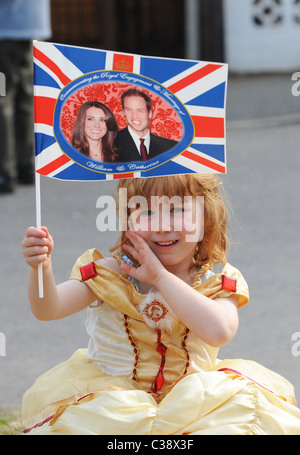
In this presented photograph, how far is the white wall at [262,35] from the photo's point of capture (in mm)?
12422

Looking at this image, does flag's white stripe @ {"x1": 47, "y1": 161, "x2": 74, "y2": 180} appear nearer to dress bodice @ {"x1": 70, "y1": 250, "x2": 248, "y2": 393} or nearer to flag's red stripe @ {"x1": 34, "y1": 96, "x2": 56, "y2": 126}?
flag's red stripe @ {"x1": 34, "y1": 96, "x2": 56, "y2": 126}

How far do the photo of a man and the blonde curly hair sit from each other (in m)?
0.10

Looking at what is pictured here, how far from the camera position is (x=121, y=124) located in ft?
8.42

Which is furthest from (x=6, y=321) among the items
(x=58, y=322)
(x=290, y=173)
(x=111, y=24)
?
(x=111, y=24)

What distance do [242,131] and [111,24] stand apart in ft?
14.7

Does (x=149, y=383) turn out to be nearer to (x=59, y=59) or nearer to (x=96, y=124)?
(x=96, y=124)

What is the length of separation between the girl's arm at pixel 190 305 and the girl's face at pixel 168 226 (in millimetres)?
51

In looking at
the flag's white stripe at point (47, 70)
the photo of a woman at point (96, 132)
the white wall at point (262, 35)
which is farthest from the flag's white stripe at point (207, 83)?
the white wall at point (262, 35)

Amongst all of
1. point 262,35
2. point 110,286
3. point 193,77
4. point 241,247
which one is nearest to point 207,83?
point 193,77

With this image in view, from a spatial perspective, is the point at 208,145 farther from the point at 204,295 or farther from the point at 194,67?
the point at 204,295

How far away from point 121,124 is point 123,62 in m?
0.17

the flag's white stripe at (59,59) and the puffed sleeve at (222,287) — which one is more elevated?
the flag's white stripe at (59,59)

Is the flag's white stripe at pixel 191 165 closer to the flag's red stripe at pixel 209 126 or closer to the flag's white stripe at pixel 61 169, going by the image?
the flag's red stripe at pixel 209 126

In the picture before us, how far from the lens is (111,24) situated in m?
13.0
